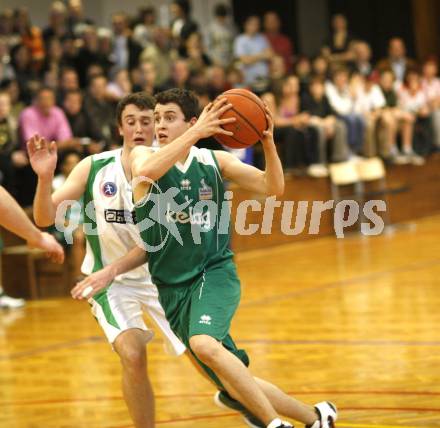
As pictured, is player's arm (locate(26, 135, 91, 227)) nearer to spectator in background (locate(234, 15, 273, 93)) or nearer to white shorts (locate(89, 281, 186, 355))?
white shorts (locate(89, 281, 186, 355))

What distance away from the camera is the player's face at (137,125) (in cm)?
Answer: 571

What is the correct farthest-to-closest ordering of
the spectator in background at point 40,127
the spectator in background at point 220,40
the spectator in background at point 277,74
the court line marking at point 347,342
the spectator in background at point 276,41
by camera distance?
the spectator in background at point 276,41 → the spectator in background at point 220,40 → the spectator in background at point 277,74 → the spectator in background at point 40,127 → the court line marking at point 347,342

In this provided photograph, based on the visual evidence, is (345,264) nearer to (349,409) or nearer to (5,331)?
(5,331)

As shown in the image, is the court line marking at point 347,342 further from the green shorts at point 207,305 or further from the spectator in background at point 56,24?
the spectator in background at point 56,24

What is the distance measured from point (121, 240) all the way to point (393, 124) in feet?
35.8

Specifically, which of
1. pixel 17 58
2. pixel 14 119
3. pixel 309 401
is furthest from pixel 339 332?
pixel 17 58

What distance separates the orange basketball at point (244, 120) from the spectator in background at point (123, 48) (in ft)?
32.6

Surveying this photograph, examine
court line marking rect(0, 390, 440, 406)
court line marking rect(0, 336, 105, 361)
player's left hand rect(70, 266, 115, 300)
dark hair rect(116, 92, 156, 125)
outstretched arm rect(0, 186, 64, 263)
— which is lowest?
court line marking rect(0, 336, 105, 361)

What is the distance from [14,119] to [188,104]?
7.61m

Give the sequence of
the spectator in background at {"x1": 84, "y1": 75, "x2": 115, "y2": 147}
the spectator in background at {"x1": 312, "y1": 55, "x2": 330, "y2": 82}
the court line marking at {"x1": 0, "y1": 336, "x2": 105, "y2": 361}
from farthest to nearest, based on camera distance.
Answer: the spectator in background at {"x1": 312, "y1": 55, "x2": 330, "y2": 82} < the spectator in background at {"x1": 84, "y1": 75, "x2": 115, "y2": 147} < the court line marking at {"x1": 0, "y1": 336, "x2": 105, "y2": 361}

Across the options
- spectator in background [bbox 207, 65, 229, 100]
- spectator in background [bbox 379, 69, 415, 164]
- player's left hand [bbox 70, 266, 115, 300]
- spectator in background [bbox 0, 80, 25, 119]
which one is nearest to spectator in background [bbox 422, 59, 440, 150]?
spectator in background [bbox 379, 69, 415, 164]

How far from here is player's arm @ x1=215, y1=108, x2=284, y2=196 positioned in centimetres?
520

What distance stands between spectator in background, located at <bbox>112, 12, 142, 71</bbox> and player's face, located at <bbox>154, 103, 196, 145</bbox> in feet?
32.1

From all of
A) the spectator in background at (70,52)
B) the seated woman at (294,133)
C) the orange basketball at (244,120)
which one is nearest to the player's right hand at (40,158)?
the orange basketball at (244,120)
